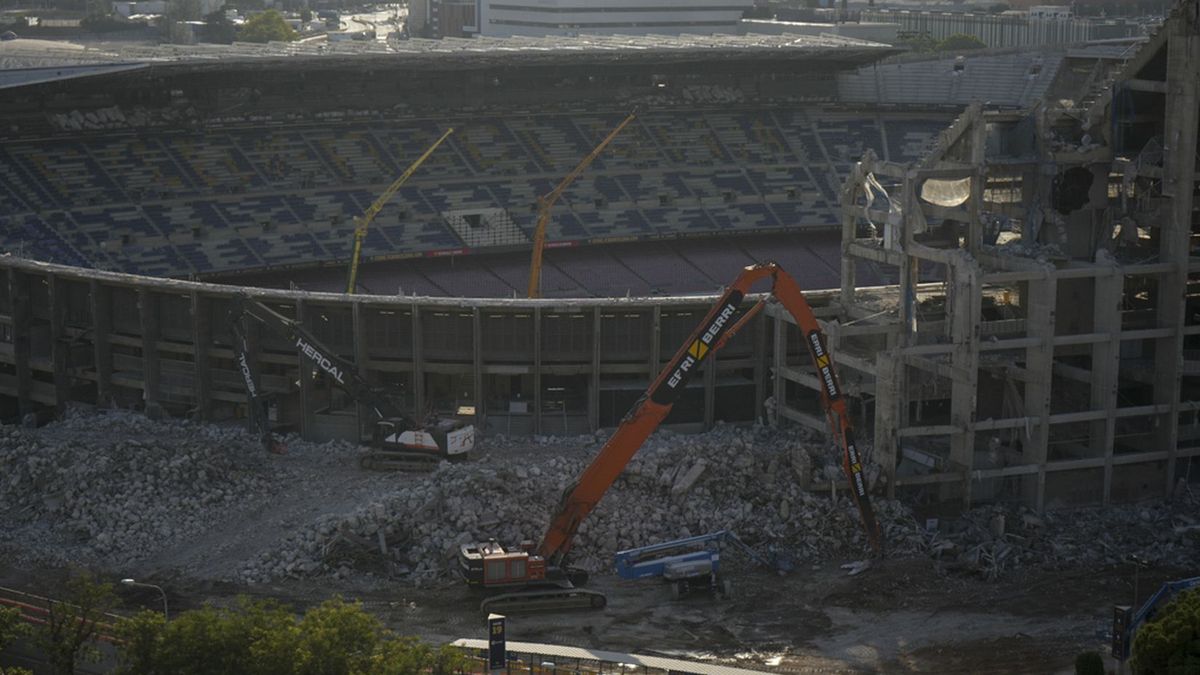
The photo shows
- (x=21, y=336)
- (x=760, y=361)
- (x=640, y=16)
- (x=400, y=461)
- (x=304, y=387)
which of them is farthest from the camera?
(x=640, y=16)

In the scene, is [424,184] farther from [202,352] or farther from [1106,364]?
[1106,364]

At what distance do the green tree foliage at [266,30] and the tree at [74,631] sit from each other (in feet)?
360

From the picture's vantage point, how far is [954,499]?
51.6m

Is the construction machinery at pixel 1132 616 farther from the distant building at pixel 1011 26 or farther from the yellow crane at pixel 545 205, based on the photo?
the distant building at pixel 1011 26

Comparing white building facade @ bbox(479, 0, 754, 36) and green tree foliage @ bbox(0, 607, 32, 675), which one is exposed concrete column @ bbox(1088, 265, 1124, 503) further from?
white building facade @ bbox(479, 0, 754, 36)

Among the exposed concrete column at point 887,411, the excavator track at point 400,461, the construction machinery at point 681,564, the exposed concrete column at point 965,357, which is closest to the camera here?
the construction machinery at point 681,564

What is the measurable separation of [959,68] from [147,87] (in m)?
40.2

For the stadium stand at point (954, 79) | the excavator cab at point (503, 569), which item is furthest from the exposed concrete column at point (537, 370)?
the stadium stand at point (954, 79)

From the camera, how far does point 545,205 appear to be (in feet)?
258

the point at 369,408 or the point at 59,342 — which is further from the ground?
the point at 59,342

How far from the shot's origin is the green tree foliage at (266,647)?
33.9m

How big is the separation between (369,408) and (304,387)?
87.9 inches

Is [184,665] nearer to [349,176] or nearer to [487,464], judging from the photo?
[487,464]

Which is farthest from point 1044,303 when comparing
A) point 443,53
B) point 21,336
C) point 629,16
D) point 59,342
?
point 629,16
